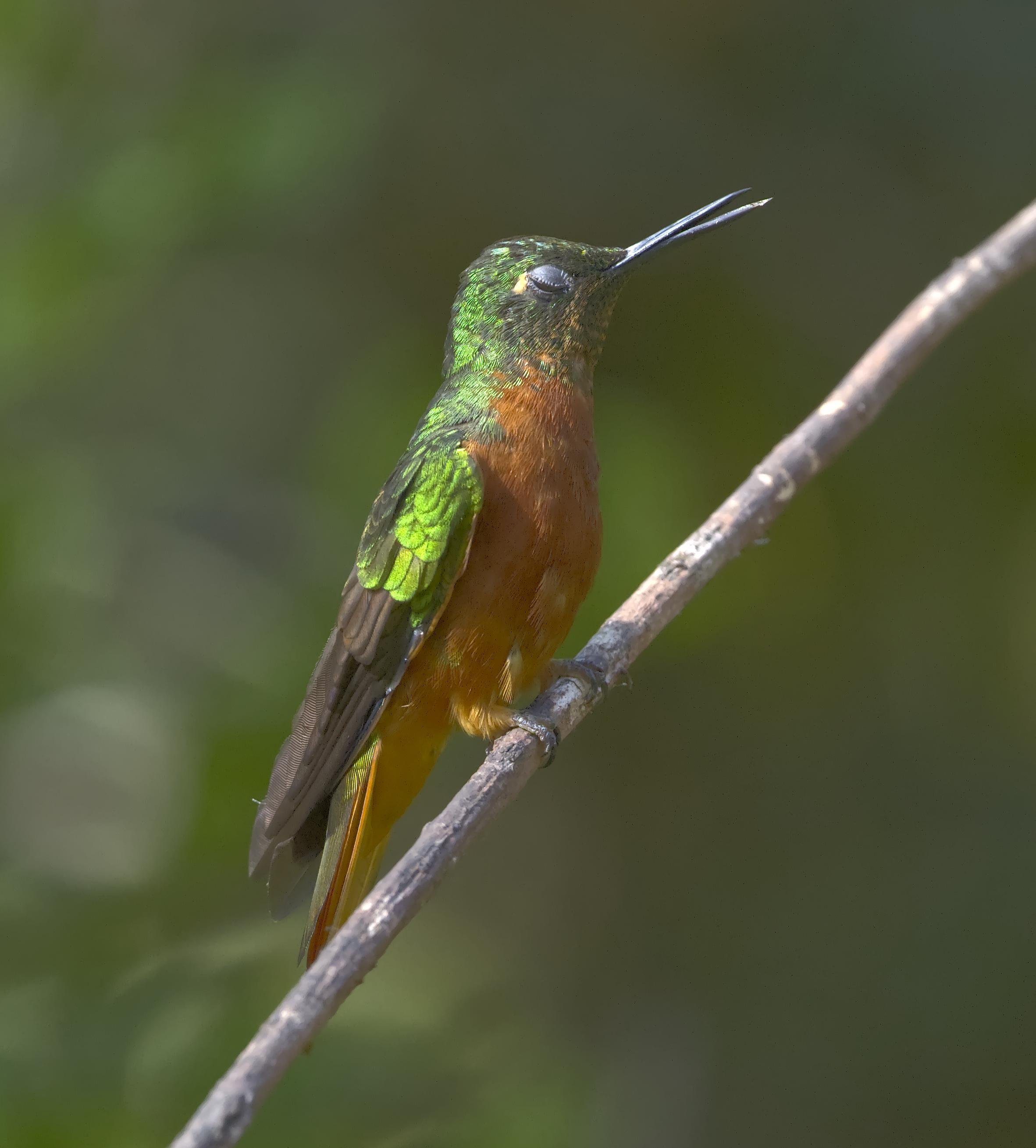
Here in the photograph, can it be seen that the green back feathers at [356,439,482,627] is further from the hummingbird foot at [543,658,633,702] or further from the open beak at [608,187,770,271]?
the open beak at [608,187,770,271]

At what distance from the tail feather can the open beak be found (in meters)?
1.14

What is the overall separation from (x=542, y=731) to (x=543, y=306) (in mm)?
933

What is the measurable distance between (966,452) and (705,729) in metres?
1.04

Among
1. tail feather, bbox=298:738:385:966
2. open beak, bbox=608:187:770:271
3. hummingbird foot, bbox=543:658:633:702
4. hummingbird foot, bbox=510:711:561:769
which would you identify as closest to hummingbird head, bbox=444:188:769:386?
open beak, bbox=608:187:770:271

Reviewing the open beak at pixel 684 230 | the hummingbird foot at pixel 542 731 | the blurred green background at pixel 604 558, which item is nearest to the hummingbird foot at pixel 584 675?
the hummingbird foot at pixel 542 731

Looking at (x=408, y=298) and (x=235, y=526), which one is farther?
(x=408, y=298)

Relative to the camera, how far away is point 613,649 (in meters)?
2.33

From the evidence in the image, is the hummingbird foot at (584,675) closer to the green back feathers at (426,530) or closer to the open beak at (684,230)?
the green back feathers at (426,530)

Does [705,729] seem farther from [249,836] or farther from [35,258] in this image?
[35,258]

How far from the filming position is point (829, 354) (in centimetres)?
333

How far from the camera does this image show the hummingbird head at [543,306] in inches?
102

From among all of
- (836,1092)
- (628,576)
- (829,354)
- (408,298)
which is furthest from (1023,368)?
(836,1092)

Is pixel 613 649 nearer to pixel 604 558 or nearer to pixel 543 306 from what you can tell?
pixel 604 558

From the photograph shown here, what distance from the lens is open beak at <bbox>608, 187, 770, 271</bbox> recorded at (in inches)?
89.5
